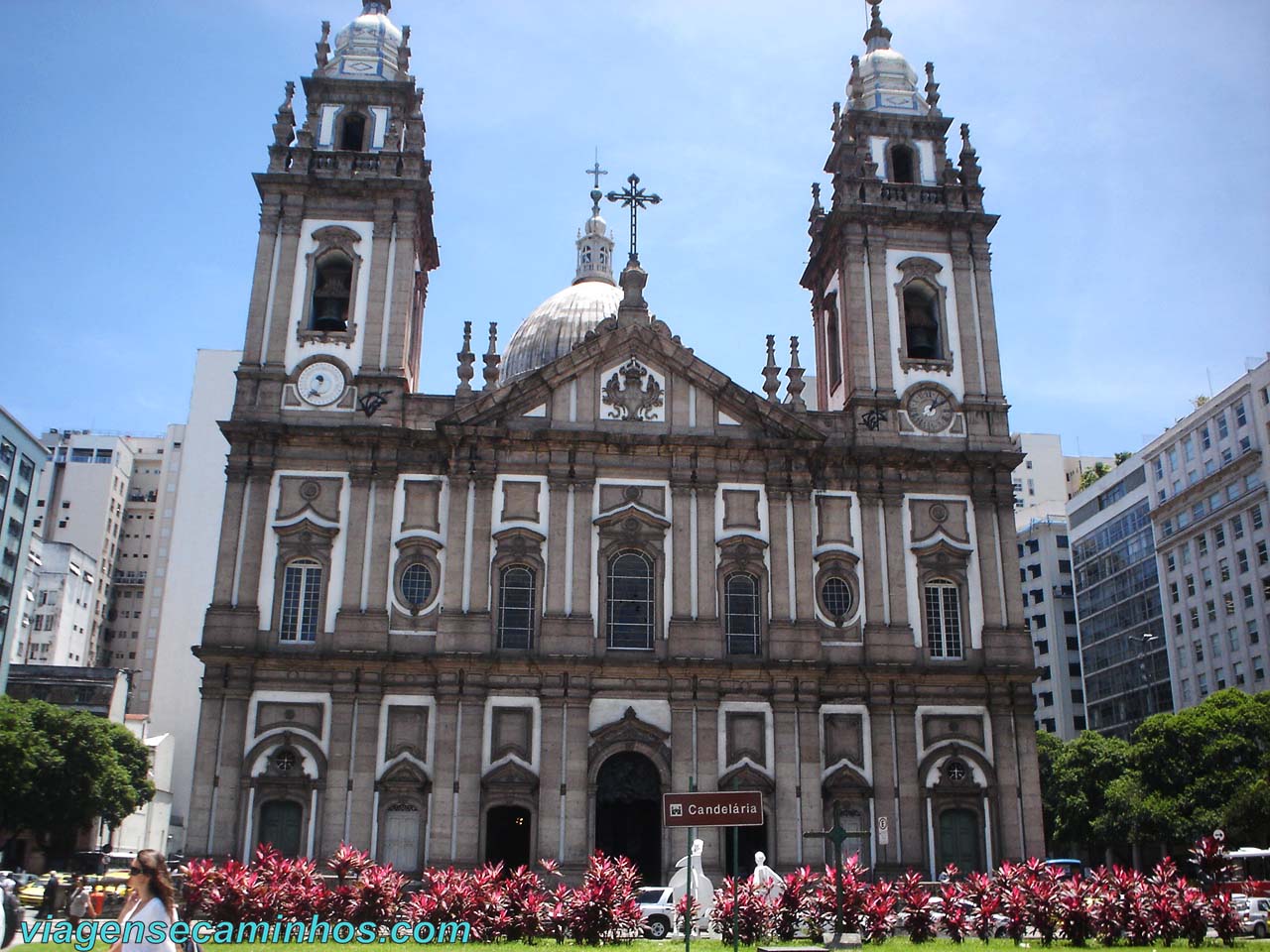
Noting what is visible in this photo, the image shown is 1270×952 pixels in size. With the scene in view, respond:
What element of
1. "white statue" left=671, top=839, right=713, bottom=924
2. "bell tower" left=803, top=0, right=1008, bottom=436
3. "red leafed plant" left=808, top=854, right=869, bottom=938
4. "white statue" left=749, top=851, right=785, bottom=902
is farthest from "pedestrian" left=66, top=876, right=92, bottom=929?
"bell tower" left=803, top=0, right=1008, bottom=436

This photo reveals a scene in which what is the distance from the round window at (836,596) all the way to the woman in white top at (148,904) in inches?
945

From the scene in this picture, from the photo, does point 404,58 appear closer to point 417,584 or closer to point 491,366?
point 491,366

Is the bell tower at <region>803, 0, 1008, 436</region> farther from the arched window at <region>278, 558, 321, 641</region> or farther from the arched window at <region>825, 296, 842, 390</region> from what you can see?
the arched window at <region>278, 558, 321, 641</region>

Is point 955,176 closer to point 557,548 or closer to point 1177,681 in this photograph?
point 557,548

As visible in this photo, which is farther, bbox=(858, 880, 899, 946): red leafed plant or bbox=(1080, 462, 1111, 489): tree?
bbox=(1080, 462, 1111, 489): tree

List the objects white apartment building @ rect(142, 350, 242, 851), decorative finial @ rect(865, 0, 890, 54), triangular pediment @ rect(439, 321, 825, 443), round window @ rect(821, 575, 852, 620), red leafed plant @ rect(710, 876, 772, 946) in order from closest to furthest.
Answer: red leafed plant @ rect(710, 876, 772, 946)
round window @ rect(821, 575, 852, 620)
triangular pediment @ rect(439, 321, 825, 443)
decorative finial @ rect(865, 0, 890, 54)
white apartment building @ rect(142, 350, 242, 851)

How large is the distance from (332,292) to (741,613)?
567 inches

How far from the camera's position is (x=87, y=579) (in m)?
81.9

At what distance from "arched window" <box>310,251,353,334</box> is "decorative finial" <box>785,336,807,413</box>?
40.5 ft

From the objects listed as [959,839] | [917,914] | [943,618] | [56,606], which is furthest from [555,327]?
[56,606]

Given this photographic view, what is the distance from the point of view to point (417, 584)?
1227 inches

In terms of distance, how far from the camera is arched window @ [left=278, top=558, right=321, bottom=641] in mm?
30672

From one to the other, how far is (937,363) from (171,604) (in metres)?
58.3

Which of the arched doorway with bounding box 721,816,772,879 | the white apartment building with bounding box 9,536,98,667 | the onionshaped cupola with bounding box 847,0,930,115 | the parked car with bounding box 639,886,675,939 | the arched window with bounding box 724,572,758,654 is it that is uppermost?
the onionshaped cupola with bounding box 847,0,930,115
